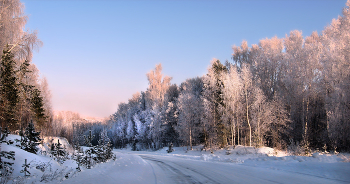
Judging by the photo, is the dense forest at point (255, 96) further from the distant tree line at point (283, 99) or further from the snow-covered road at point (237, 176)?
the snow-covered road at point (237, 176)

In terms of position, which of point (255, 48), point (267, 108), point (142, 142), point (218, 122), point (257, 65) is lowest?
point (142, 142)

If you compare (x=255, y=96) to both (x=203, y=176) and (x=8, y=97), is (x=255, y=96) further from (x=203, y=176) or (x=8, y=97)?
(x=8, y=97)

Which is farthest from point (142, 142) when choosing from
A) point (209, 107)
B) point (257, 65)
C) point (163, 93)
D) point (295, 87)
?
point (295, 87)

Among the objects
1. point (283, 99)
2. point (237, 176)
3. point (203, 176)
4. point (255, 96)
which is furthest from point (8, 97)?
point (283, 99)

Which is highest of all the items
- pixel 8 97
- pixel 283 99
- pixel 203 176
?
pixel 283 99

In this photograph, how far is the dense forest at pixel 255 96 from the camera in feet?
66.5

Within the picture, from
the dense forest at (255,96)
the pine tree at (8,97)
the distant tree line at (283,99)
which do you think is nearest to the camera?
the pine tree at (8,97)

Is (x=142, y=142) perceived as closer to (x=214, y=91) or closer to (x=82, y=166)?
(x=214, y=91)

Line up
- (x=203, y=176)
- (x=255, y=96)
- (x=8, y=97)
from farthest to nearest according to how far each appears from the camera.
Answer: (x=255, y=96), (x=8, y=97), (x=203, y=176)

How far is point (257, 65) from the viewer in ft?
124

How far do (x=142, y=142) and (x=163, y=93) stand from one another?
45.4 ft

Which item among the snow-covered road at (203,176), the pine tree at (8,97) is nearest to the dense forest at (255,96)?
the pine tree at (8,97)

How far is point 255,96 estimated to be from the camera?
90.0ft

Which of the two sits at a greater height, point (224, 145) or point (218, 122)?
point (218, 122)
